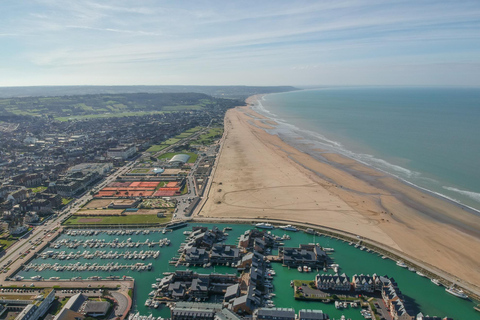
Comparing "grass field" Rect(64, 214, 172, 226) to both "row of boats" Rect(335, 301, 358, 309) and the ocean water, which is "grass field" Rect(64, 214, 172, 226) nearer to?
"row of boats" Rect(335, 301, 358, 309)

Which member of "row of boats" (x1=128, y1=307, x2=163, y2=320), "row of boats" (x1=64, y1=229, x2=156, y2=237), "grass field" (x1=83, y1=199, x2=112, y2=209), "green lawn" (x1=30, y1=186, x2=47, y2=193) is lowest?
"row of boats" (x1=128, y1=307, x2=163, y2=320)

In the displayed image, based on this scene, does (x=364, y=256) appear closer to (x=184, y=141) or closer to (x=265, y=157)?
(x=265, y=157)

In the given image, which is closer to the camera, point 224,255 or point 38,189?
point 224,255

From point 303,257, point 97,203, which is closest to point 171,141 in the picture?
point 97,203

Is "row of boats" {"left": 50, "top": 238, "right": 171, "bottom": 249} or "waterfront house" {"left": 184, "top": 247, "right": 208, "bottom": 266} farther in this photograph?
"row of boats" {"left": 50, "top": 238, "right": 171, "bottom": 249}

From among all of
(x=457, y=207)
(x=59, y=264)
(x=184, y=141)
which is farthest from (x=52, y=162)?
(x=457, y=207)

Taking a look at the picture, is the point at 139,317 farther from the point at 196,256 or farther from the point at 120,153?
the point at 120,153

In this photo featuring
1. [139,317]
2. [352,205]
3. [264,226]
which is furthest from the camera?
[352,205]

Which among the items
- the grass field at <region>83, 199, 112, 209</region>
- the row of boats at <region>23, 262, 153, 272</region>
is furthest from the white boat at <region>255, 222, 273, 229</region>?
the grass field at <region>83, 199, 112, 209</region>
